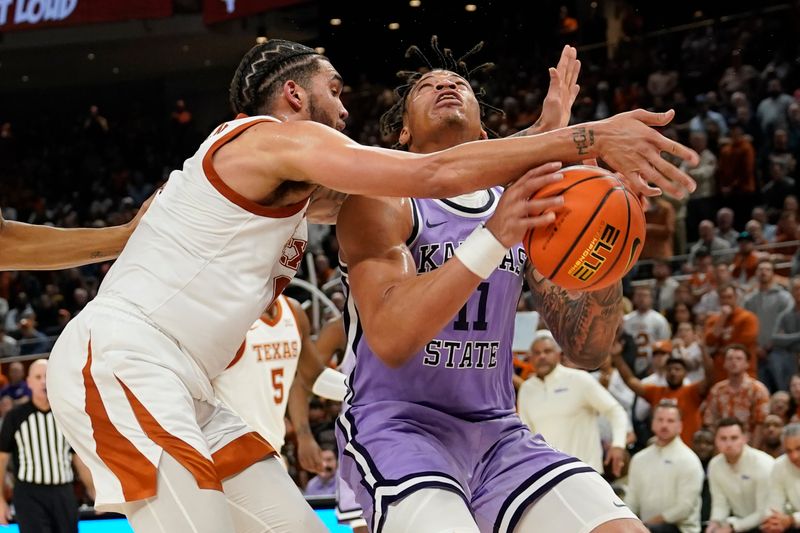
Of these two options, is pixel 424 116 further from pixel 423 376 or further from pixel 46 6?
pixel 46 6

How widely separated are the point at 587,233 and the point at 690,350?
6574 millimetres

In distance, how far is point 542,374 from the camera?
27.2 feet

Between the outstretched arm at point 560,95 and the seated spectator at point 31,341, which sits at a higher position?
the outstretched arm at point 560,95

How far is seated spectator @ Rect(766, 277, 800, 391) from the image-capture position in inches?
356

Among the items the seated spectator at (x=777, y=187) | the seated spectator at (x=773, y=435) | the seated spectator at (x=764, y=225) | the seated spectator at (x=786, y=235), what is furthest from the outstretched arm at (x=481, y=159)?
the seated spectator at (x=777, y=187)

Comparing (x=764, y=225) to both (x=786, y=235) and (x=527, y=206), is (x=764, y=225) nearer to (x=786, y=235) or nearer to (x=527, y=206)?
(x=786, y=235)

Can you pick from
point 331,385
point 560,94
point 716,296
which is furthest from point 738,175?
point 560,94

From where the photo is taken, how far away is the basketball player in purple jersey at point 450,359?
10.1 feet

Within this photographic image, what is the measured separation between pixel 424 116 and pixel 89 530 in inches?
222

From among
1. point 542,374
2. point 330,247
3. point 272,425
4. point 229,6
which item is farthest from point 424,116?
point 229,6

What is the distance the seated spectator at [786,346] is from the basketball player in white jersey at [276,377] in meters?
4.13

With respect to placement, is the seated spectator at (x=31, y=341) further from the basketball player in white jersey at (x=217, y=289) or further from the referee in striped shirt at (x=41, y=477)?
the basketball player in white jersey at (x=217, y=289)

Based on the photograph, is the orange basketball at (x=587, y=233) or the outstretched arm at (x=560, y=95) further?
the outstretched arm at (x=560, y=95)

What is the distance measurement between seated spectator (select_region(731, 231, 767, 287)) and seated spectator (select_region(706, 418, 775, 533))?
3.08m
